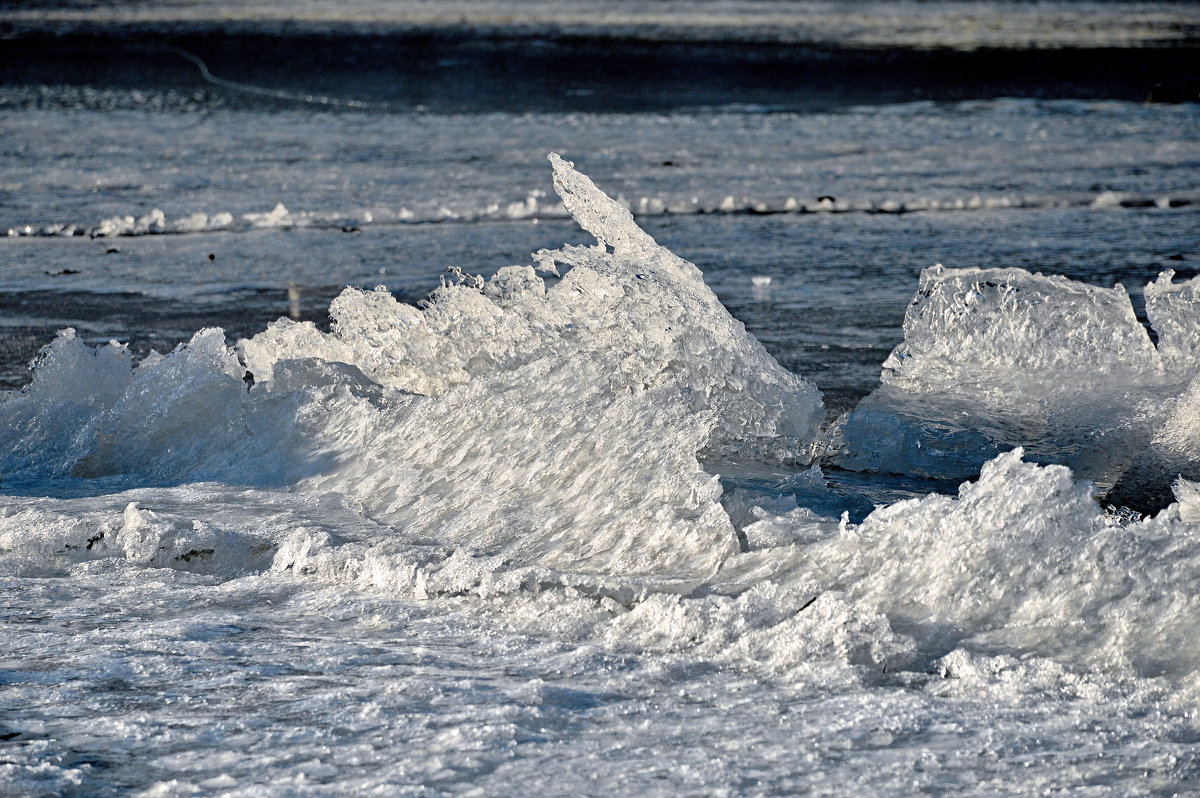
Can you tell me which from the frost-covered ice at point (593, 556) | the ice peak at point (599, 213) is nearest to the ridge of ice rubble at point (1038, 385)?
the frost-covered ice at point (593, 556)

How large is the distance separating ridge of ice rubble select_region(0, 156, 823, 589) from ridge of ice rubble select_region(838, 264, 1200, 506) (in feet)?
1.24

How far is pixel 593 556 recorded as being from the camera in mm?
4133

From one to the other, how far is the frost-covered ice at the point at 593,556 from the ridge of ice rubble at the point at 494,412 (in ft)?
0.05

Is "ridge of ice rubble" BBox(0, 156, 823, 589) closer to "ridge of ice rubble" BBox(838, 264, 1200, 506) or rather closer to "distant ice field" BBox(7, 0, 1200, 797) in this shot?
"distant ice field" BBox(7, 0, 1200, 797)

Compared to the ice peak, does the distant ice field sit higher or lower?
lower

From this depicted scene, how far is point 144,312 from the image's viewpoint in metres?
7.26

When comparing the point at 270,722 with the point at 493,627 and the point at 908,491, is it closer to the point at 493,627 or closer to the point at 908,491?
the point at 493,627

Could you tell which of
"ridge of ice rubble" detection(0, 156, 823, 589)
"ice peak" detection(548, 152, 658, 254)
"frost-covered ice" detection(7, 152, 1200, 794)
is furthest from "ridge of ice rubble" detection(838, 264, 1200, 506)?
"ice peak" detection(548, 152, 658, 254)

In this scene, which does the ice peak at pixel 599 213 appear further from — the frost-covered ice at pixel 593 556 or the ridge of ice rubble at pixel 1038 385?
the ridge of ice rubble at pixel 1038 385

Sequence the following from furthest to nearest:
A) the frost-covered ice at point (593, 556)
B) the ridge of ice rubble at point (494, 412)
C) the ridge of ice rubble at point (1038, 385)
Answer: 1. the ridge of ice rubble at point (1038, 385)
2. the ridge of ice rubble at point (494, 412)
3. the frost-covered ice at point (593, 556)

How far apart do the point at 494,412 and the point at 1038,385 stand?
1912 mm

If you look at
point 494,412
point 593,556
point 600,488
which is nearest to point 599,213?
point 494,412

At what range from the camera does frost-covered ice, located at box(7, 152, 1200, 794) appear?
9.63ft

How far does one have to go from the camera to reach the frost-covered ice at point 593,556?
2.94 meters
